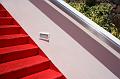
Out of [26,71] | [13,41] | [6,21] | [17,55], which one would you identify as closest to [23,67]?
[26,71]

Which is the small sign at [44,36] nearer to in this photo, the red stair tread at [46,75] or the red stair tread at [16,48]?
the red stair tread at [16,48]

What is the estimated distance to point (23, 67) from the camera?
9.83 ft

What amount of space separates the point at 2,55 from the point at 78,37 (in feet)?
3.67

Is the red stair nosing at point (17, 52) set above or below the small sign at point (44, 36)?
below

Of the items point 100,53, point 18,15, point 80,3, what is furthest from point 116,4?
Answer: point 100,53

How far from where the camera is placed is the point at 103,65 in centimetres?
264

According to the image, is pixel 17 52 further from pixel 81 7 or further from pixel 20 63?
pixel 81 7

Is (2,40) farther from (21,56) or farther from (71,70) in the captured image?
(71,70)

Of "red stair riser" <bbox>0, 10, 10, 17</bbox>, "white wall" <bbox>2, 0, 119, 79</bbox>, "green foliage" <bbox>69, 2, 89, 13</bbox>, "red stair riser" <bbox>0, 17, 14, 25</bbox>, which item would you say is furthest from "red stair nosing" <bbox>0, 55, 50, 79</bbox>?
"green foliage" <bbox>69, 2, 89, 13</bbox>

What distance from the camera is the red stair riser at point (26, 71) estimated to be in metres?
2.82

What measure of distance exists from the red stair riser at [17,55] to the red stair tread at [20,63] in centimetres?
7

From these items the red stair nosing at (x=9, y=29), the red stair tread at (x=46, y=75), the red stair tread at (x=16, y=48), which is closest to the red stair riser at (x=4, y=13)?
the red stair nosing at (x=9, y=29)

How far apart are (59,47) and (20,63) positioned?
2.04ft

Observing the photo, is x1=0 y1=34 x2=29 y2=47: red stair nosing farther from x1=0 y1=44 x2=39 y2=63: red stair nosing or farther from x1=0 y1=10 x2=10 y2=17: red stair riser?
x1=0 y1=10 x2=10 y2=17: red stair riser
